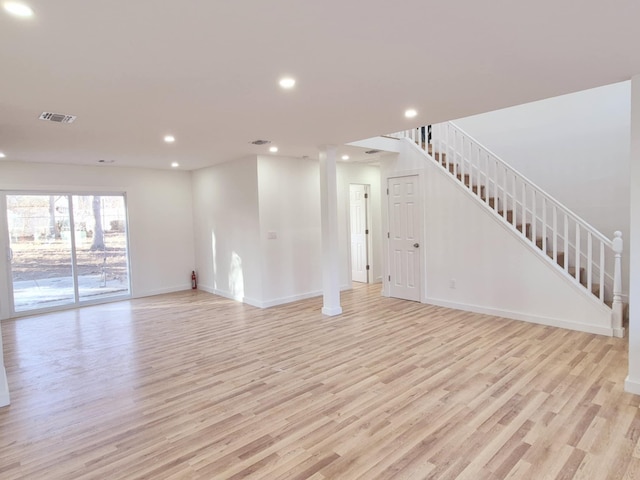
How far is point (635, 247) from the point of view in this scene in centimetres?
293

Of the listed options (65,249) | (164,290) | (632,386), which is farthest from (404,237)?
(65,249)

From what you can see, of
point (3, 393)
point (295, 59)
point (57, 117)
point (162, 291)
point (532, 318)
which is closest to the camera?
point (295, 59)

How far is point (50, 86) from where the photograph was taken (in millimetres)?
2826

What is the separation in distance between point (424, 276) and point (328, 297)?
1704mm

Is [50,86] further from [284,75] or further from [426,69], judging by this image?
[426,69]

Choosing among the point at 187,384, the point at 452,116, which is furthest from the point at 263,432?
the point at 452,116

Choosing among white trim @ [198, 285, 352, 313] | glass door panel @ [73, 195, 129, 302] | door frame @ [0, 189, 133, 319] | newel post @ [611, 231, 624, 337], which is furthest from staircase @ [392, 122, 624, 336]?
door frame @ [0, 189, 133, 319]

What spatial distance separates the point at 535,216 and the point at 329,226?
2.78 metres

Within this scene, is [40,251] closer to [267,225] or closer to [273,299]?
[267,225]

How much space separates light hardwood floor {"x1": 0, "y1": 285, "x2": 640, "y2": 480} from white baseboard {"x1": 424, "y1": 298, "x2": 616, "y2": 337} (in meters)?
0.16

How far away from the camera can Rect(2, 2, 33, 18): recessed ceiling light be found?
1753 mm

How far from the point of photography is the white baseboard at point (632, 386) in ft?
9.64

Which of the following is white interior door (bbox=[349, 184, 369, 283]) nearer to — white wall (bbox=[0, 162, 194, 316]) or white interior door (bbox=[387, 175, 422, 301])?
white interior door (bbox=[387, 175, 422, 301])

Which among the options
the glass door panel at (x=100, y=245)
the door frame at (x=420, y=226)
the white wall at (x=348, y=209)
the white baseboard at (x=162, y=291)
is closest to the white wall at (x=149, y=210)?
the white baseboard at (x=162, y=291)
